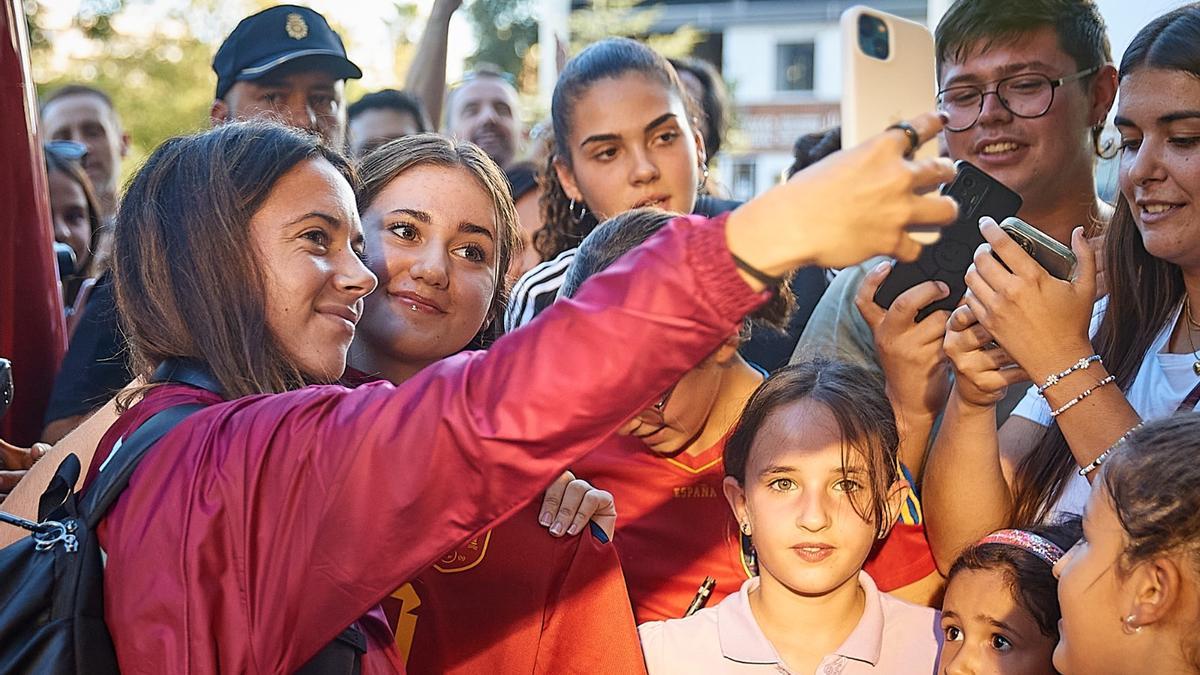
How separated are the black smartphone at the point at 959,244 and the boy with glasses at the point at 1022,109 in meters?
0.43

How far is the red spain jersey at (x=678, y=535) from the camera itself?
274cm

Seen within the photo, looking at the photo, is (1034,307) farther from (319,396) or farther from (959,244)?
(319,396)

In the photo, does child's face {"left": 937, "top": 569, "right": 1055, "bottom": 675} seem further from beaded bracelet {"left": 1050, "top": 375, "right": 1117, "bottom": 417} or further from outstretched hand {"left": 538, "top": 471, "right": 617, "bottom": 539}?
outstretched hand {"left": 538, "top": 471, "right": 617, "bottom": 539}

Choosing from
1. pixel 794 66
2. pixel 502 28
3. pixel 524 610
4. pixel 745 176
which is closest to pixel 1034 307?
pixel 524 610

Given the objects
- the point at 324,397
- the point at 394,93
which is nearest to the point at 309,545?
the point at 324,397

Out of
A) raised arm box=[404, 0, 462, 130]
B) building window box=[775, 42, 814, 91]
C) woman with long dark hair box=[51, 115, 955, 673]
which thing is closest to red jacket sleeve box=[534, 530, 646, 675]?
woman with long dark hair box=[51, 115, 955, 673]

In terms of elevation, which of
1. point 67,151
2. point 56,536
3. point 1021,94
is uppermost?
point 67,151

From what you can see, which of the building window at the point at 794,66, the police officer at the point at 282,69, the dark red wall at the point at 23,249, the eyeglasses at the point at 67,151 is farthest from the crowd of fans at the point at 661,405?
the building window at the point at 794,66

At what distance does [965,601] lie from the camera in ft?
7.93

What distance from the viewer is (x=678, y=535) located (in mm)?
2834

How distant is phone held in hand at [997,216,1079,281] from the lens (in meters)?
2.41

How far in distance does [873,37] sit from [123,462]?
1.53 metres

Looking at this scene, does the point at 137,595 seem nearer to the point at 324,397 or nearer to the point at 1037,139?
the point at 324,397

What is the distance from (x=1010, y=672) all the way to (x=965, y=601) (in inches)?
5.9
